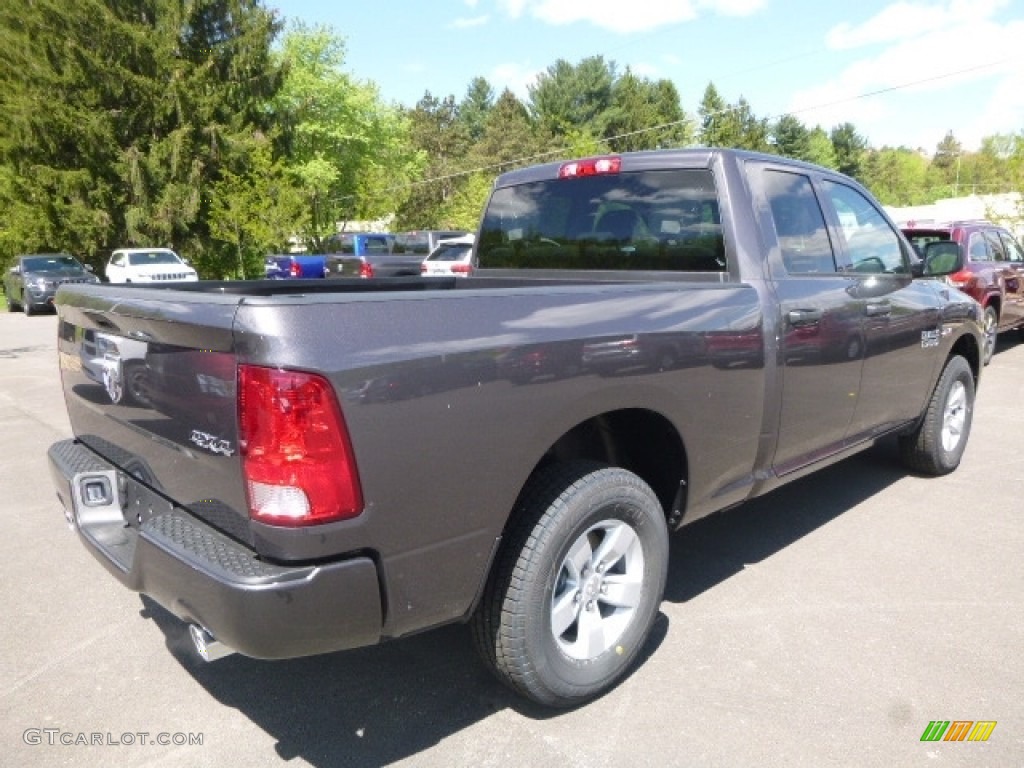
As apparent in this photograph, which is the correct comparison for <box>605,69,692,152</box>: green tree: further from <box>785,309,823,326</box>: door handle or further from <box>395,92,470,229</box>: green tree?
<box>785,309,823,326</box>: door handle

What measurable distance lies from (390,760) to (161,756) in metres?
0.75

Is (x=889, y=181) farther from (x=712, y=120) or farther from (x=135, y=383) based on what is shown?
(x=135, y=383)

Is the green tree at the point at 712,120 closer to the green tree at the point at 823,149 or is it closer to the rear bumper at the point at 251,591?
the green tree at the point at 823,149

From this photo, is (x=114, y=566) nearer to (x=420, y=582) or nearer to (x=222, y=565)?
(x=222, y=565)

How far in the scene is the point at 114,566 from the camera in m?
2.49

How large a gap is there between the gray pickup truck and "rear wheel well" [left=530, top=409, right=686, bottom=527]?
0.04 feet

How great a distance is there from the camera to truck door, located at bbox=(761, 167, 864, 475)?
11.3ft

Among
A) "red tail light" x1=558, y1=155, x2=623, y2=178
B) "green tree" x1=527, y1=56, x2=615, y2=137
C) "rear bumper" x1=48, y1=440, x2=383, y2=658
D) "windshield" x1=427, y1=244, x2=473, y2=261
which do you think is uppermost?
"green tree" x1=527, y1=56, x2=615, y2=137

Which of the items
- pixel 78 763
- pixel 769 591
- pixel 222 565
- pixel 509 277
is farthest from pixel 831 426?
pixel 78 763

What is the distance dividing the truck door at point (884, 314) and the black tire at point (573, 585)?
70.9 inches

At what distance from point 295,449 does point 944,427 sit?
184 inches

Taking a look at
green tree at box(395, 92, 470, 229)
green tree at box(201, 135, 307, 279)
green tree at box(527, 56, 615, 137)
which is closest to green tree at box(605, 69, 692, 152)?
green tree at box(527, 56, 615, 137)

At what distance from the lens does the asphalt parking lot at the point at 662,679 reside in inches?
98.7

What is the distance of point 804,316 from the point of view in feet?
11.4
